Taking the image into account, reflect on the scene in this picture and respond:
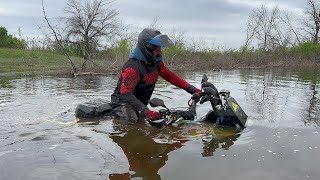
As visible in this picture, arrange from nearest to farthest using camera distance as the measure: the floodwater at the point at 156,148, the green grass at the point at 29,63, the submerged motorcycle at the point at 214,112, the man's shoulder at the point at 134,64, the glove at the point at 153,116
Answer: the floodwater at the point at 156,148 → the glove at the point at 153,116 → the submerged motorcycle at the point at 214,112 → the man's shoulder at the point at 134,64 → the green grass at the point at 29,63

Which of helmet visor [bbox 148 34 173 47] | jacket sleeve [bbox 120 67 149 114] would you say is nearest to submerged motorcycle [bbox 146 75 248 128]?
jacket sleeve [bbox 120 67 149 114]

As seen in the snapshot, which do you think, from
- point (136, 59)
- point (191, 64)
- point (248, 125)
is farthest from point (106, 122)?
point (191, 64)

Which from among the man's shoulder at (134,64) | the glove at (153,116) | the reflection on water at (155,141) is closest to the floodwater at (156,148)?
the reflection on water at (155,141)

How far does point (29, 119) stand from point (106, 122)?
A: 152cm

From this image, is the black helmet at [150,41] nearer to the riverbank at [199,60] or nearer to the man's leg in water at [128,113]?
the man's leg in water at [128,113]

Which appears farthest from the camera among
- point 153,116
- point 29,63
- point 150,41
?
point 29,63

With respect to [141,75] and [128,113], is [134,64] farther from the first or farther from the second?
[128,113]

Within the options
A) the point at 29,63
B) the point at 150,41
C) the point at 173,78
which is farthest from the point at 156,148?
the point at 29,63

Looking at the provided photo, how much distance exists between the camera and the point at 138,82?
630cm

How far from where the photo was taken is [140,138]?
17.5ft

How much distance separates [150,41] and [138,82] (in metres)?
0.80

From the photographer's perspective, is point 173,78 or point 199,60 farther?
point 199,60

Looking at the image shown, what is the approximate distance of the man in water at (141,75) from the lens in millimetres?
5828

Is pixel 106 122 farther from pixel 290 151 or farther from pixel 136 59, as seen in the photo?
pixel 290 151
